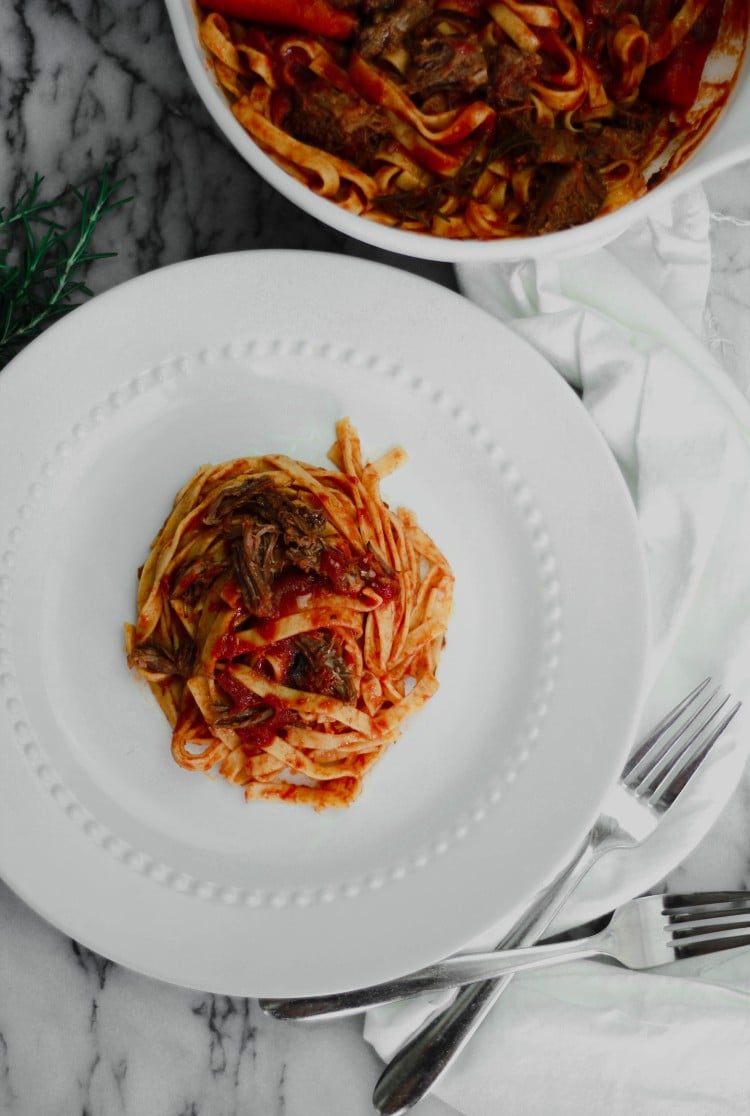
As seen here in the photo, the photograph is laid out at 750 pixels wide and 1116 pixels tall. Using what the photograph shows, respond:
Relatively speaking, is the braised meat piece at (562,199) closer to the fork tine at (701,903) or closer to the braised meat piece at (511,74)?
the braised meat piece at (511,74)

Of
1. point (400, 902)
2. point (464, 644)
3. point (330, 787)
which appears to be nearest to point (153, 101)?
point (464, 644)

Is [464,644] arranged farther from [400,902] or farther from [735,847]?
→ [735,847]

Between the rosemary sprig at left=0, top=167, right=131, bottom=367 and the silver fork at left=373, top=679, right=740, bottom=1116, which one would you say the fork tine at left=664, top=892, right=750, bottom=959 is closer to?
the silver fork at left=373, top=679, right=740, bottom=1116

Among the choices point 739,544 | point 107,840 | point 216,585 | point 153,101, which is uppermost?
point 153,101

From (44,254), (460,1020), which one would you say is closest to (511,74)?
(44,254)

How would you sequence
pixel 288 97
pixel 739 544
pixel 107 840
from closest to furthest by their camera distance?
pixel 288 97 → pixel 107 840 → pixel 739 544

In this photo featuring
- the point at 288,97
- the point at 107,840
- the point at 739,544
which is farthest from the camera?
the point at 739,544

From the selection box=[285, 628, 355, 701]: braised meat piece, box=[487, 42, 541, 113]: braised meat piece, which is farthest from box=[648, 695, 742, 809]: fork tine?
box=[487, 42, 541, 113]: braised meat piece

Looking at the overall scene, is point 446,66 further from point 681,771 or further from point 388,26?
point 681,771
